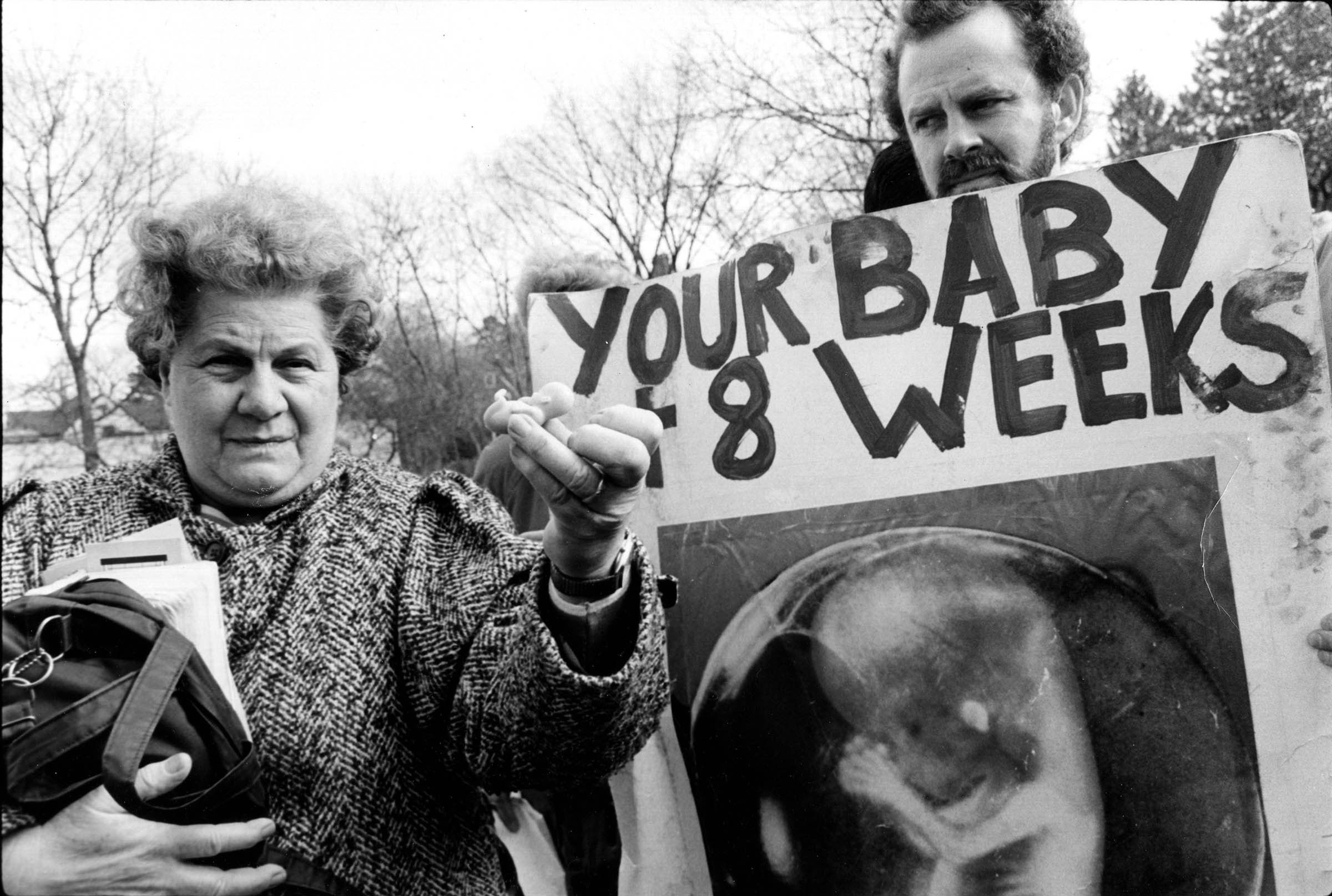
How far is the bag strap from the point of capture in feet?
3.45

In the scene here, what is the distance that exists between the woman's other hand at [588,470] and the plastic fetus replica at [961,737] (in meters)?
0.47

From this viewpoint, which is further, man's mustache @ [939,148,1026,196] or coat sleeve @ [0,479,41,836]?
man's mustache @ [939,148,1026,196]

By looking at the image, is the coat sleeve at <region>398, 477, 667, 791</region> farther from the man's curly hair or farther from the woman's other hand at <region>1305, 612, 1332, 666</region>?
the man's curly hair

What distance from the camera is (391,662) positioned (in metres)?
1.39

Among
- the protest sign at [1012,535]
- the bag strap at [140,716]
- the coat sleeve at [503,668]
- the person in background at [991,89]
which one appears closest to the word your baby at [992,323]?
the protest sign at [1012,535]

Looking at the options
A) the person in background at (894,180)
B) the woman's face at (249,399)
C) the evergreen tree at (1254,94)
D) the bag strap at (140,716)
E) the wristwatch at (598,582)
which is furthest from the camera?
the evergreen tree at (1254,94)

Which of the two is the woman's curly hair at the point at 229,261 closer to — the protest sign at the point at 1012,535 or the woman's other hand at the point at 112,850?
the protest sign at the point at 1012,535

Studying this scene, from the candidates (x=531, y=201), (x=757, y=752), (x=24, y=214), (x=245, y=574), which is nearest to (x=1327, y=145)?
(x=531, y=201)

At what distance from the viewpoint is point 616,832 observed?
177 cm

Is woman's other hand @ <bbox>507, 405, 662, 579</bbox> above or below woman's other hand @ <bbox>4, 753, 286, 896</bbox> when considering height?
above

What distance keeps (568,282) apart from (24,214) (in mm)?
4345

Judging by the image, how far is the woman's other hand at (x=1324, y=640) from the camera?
125 centimetres

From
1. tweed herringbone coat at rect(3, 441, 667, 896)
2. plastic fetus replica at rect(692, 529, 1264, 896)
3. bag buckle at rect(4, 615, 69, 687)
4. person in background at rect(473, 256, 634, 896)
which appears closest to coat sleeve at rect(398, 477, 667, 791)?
tweed herringbone coat at rect(3, 441, 667, 896)

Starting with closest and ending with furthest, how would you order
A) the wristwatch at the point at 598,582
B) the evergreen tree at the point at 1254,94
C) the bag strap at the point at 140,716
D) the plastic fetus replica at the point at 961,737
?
1. the bag strap at the point at 140,716
2. the wristwatch at the point at 598,582
3. the plastic fetus replica at the point at 961,737
4. the evergreen tree at the point at 1254,94
